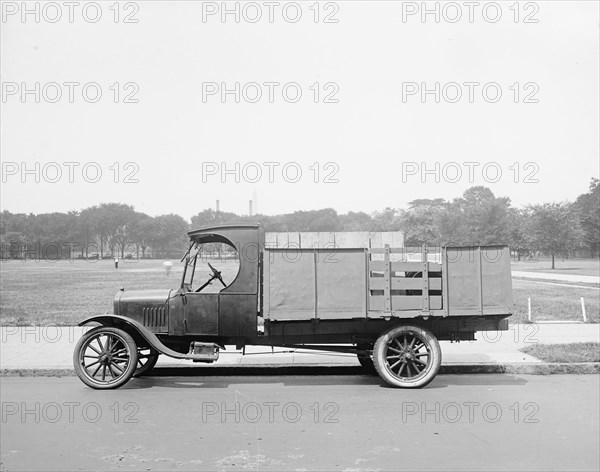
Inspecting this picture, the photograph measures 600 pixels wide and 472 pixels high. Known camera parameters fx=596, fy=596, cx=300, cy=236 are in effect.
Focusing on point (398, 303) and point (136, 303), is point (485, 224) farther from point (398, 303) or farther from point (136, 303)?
point (136, 303)

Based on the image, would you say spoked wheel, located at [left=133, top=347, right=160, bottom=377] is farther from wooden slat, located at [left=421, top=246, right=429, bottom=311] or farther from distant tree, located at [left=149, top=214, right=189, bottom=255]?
distant tree, located at [left=149, top=214, right=189, bottom=255]

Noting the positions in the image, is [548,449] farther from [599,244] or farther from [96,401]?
[599,244]

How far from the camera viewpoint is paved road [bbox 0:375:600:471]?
202 inches

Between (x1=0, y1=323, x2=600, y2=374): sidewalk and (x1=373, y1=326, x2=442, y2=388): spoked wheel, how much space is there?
1067mm

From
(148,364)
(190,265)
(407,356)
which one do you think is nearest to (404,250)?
(407,356)

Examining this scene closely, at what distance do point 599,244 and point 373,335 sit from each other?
1704 inches

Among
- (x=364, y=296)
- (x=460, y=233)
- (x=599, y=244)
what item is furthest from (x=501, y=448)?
(x=599, y=244)

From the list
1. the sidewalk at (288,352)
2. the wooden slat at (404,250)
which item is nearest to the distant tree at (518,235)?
the sidewalk at (288,352)

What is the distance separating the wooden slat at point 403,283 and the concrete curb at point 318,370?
1760 mm

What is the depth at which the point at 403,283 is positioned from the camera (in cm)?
847

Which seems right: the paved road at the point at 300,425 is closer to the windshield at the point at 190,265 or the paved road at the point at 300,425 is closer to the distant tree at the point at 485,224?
the windshield at the point at 190,265

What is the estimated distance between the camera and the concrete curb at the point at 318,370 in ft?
30.4

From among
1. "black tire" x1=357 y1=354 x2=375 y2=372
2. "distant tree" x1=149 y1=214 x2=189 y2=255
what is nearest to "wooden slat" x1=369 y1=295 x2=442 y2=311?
"black tire" x1=357 y1=354 x2=375 y2=372

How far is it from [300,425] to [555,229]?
48.6 m
